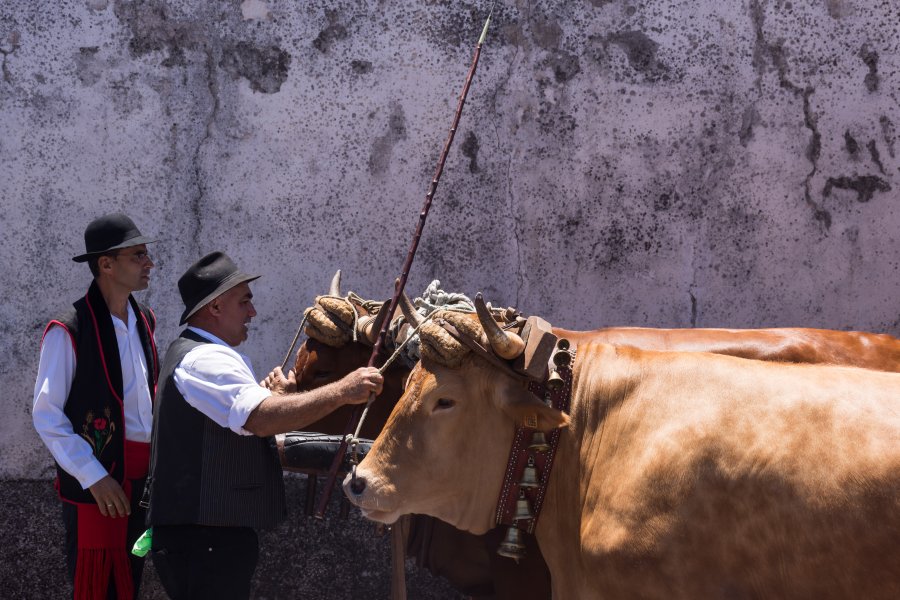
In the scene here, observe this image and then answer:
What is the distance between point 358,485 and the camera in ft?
10.5

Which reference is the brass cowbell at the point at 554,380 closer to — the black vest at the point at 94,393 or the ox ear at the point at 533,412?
the ox ear at the point at 533,412

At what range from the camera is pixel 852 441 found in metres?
2.61

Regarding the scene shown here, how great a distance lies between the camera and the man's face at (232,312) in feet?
12.3

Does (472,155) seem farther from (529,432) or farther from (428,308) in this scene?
(529,432)

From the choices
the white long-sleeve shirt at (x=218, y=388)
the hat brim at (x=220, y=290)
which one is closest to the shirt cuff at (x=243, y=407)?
the white long-sleeve shirt at (x=218, y=388)

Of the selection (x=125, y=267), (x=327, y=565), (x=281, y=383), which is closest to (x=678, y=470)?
(x=281, y=383)

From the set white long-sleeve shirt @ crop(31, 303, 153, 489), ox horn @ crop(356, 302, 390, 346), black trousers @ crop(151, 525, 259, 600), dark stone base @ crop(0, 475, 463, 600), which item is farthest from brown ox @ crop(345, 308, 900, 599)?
dark stone base @ crop(0, 475, 463, 600)

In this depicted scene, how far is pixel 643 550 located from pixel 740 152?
291 centimetres

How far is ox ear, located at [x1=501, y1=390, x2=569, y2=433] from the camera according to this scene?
3.07 m

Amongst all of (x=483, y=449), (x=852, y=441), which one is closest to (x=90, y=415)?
(x=483, y=449)

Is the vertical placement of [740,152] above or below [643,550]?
above

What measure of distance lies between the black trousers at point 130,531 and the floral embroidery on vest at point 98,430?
0.20m

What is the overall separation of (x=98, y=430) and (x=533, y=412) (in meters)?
1.79

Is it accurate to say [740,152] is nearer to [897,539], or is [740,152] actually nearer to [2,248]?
[897,539]
